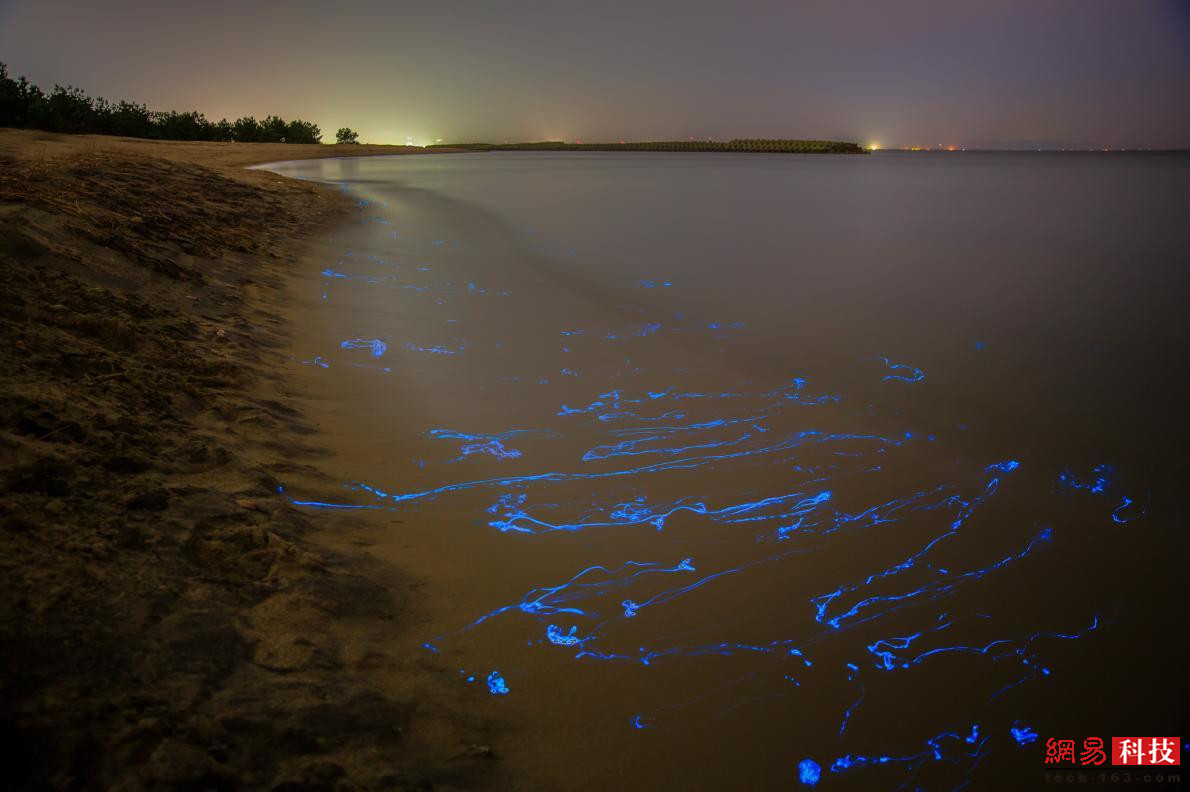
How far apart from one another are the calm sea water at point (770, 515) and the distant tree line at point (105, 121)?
2312 centimetres

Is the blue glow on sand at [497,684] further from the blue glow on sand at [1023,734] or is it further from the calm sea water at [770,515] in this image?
the blue glow on sand at [1023,734]

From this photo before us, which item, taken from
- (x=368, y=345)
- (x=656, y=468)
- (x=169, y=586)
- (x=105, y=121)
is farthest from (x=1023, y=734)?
(x=105, y=121)

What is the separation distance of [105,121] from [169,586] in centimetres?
3735

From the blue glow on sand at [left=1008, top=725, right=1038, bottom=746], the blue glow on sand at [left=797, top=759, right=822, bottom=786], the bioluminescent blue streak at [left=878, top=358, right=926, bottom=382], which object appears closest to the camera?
the blue glow on sand at [left=797, top=759, right=822, bottom=786]

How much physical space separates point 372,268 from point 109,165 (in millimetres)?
4438

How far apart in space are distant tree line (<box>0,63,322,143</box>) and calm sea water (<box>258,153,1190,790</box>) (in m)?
23.1

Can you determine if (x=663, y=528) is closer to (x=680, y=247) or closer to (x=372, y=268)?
(x=372, y=268)

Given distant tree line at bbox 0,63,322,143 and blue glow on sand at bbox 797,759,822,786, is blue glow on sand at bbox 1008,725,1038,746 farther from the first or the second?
distant tree line at bbox 0,63,322,143

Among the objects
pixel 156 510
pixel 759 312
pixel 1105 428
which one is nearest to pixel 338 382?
pixel 156 510

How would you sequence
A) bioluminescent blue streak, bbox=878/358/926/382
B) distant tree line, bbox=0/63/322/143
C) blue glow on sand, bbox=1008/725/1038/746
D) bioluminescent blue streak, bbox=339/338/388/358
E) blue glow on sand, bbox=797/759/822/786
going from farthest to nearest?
distant tree line, bbox=0/63/322/143
bioluminescent blue streak, bbox=878/358/926/382
bioluminescent blue streak, bbox=339/338/388/358
blue glow on sand, bbox=1008/725/1038/746
blue glow on sand, bbox=797/759/822/786

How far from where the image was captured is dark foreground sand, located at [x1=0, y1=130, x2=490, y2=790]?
4.75ft

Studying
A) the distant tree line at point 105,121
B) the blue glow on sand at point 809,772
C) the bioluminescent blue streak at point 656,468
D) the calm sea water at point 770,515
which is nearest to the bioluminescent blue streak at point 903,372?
the calm sea water at point 770,515

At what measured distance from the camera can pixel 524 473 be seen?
349 centimetres

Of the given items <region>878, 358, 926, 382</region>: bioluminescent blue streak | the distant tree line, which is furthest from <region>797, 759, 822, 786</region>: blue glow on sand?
the distant tree line
